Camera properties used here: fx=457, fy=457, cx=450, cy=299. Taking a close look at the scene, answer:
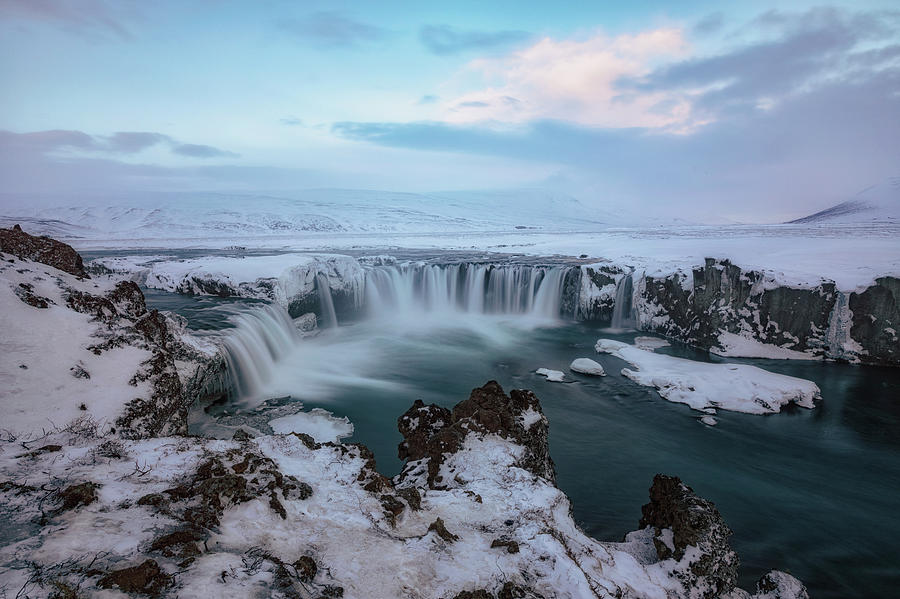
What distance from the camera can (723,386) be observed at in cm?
1400

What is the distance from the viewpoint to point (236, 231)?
7488cm

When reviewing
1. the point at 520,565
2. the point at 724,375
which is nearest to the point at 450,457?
the point at 520,565

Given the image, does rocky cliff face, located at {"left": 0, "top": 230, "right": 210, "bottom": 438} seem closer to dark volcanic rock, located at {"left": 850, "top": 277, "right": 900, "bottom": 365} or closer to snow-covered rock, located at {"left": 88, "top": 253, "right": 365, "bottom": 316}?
snow-covered rock, located at {"left": 88, "top": 253, "right": 365, "bottom": 316}

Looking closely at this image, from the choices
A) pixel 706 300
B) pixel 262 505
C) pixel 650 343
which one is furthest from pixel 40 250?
pixel 706 300

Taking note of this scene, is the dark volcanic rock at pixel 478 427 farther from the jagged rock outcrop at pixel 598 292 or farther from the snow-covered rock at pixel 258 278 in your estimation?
the jagged rock outcrop at pixel 598 292

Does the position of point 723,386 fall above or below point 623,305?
below

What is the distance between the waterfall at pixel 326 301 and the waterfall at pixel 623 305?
1334cm

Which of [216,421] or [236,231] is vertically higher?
[236,231]

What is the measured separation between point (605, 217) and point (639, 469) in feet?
502

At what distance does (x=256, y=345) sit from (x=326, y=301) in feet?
25.8

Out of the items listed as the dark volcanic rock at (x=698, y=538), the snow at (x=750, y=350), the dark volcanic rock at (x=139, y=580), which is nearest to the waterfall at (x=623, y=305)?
the snow at (x=750, y=350)

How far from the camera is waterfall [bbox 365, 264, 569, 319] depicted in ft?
80.2

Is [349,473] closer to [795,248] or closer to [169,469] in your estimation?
[169,469]

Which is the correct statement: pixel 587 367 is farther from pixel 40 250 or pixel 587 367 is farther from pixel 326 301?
pixel 40 250
